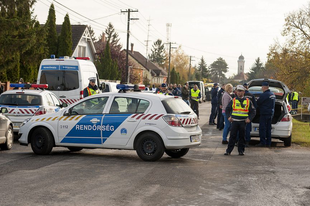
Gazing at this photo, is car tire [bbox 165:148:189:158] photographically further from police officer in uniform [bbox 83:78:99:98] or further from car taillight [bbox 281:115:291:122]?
police officer in uniform [bbox 83:78:99:98]

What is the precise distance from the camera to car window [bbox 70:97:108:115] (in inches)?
470

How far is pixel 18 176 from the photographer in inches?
360

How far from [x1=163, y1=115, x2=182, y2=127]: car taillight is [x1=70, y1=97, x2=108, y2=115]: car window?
1.58 metres

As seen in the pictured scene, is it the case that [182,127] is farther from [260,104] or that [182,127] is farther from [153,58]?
[153,58]

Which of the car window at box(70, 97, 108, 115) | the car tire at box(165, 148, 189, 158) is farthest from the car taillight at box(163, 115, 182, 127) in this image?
the car window at box(70, 97, 108, 115)

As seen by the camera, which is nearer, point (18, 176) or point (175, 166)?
point (18, 176)

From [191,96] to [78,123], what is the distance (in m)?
14.2

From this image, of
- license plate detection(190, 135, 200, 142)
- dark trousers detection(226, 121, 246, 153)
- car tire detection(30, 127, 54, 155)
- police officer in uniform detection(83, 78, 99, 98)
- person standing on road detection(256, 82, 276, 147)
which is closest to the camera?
license plate detection(190, 135, 200, 142)

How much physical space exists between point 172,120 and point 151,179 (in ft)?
7.98

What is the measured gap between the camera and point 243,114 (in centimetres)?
1290

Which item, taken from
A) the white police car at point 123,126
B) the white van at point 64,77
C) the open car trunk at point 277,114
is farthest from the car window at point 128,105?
the white van at point 64,77

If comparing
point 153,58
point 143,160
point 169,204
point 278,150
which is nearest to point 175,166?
point 143,160

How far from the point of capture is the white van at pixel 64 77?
19.5m

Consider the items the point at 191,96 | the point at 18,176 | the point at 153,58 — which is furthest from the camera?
the point at 153,58
